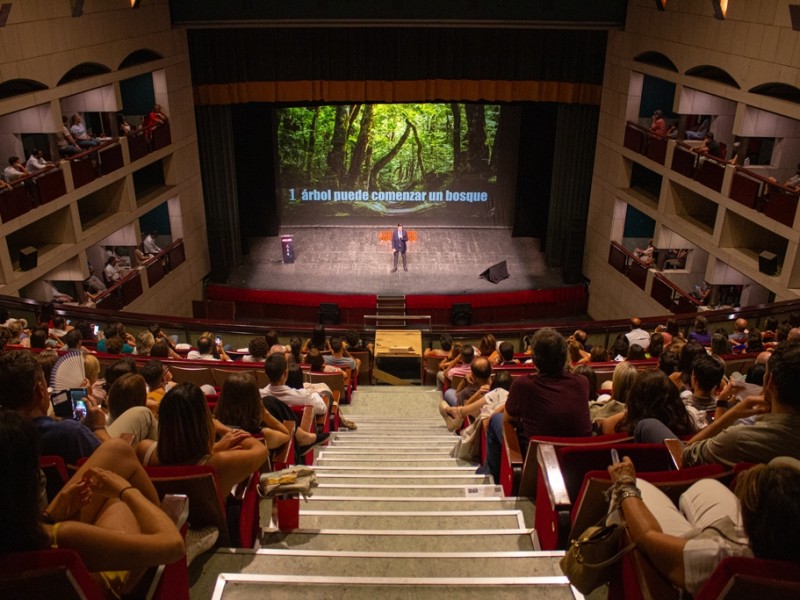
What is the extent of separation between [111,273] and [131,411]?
36.3 feet

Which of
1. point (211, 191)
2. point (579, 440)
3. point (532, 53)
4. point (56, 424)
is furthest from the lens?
point (211, 191)

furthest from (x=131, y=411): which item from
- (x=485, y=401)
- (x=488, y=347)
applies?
(x=488, y=347)

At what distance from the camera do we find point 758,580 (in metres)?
2.04

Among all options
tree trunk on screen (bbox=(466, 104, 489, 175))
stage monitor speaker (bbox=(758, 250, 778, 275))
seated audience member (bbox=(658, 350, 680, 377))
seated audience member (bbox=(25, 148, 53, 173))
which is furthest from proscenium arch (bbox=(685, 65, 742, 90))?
seated audience member (bbox=(25, 148, 53, 173))

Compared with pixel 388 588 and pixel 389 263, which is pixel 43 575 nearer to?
pixel 388 588

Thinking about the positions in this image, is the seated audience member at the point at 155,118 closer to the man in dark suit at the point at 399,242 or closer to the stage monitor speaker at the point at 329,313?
the stage monitor speaker at the point at 329,313

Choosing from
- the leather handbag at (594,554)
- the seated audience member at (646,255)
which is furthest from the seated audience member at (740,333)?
the leather handbag at (594,554)

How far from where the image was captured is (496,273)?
17.3 meters

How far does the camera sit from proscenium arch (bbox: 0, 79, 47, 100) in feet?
37.0

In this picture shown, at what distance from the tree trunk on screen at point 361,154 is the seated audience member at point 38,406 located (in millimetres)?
16146

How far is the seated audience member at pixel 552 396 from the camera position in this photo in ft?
13.4

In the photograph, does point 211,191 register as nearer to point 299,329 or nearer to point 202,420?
point 299,329

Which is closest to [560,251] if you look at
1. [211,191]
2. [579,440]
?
A: [211,191]

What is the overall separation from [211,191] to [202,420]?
15123 mm
